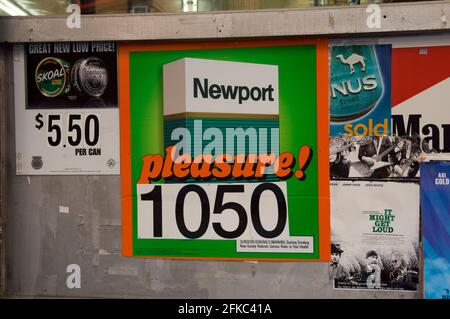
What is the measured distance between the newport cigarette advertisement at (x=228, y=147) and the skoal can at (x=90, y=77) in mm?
199

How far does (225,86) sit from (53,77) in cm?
162

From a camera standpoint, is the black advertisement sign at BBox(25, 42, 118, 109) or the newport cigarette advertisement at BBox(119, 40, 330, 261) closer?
the newport cigarette advertisement at BBox(119, 40, 330, 261)

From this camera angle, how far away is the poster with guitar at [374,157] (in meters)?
4.08

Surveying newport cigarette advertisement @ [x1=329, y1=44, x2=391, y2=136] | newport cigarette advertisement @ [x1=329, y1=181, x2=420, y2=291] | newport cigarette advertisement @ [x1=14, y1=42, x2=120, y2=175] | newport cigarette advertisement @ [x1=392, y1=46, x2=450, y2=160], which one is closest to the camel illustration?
newport cigarette advertisement @ [x1=329, y1=44, x2=391, y2=136]

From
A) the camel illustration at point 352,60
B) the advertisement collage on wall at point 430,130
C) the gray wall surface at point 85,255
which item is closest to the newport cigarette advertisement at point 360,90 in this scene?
the camel illustration at point 352,60

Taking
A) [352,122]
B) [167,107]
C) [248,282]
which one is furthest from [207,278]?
[352,122]

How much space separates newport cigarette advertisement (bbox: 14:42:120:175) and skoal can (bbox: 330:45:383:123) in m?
2.01

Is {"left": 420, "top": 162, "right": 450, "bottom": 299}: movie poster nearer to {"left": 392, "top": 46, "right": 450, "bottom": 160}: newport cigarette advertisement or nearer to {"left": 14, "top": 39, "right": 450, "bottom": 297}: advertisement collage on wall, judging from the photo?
{"left": 14, "top": 39, "right": 450, "bottom": 297}: advertisement collage on wall

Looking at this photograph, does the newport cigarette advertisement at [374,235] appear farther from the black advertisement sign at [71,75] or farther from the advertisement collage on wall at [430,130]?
the black advertisement sign at [71,75]

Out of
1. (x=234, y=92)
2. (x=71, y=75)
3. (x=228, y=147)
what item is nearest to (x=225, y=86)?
(x=234, y=92)

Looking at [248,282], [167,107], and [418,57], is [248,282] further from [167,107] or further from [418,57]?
[418,57]

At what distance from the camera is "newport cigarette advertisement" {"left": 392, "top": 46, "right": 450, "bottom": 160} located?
4043 millimetres

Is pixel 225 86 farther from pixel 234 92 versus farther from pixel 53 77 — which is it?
pixel 53 77

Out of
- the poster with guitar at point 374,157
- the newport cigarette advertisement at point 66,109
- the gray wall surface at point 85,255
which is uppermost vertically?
the newport cigarette advertisement at point 66,109
